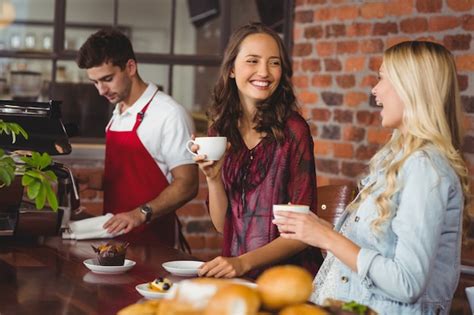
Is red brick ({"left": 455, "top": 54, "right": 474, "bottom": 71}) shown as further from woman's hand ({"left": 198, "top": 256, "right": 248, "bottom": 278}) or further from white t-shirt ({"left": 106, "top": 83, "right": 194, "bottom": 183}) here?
woman's hand ({"left": 198, "top": 256, "right": 248, "bottom": 278})

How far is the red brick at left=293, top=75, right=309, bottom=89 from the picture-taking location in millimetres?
5027

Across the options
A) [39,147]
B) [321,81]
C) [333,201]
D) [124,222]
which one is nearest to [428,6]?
[321,81]

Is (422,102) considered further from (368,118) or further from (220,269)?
(368,118)

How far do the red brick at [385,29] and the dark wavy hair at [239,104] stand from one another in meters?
1.44

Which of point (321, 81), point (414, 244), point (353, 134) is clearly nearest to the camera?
point (414, 244)

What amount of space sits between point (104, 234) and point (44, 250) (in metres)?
0.30

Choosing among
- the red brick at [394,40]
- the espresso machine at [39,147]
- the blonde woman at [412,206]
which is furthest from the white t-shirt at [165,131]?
the blonde woman at [412,206]

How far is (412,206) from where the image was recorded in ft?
7.07

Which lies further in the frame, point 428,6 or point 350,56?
point 350,56

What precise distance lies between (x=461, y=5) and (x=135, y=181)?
5.37 ft

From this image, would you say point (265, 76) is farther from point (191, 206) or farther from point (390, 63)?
point (191, 206)

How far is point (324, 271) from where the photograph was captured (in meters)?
2.62

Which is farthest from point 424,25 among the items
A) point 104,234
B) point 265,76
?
point 104,234

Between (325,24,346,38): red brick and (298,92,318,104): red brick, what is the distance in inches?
12.9
